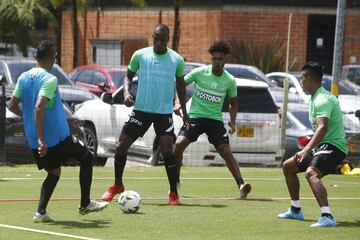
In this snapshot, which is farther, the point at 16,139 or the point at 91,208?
the point at 16,139

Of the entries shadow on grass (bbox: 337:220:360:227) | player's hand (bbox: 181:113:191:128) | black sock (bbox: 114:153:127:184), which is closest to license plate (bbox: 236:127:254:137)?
player's hand (bbox: 181:113:191:128)

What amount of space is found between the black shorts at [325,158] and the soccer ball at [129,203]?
1952mm

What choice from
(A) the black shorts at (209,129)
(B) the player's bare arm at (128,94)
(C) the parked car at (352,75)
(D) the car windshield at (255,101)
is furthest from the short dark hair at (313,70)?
(C) the parked car at (352,75)

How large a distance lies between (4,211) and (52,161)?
1211mm

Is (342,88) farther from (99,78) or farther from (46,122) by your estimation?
(46,122)

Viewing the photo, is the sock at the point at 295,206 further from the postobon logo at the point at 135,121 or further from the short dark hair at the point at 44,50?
the short dark hair at the point at 44,50

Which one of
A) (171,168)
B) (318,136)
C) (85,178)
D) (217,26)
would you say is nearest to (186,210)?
(171,168)

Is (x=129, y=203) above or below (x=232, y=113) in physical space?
below

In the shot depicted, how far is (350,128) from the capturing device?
2216cm

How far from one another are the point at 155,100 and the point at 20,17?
89.8ft

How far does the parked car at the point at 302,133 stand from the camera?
21094 millimetres

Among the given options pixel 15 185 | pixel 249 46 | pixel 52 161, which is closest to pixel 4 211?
pixel 52 161

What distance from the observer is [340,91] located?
28.2 m

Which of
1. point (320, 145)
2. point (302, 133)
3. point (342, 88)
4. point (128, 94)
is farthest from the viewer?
point (342, 88)
